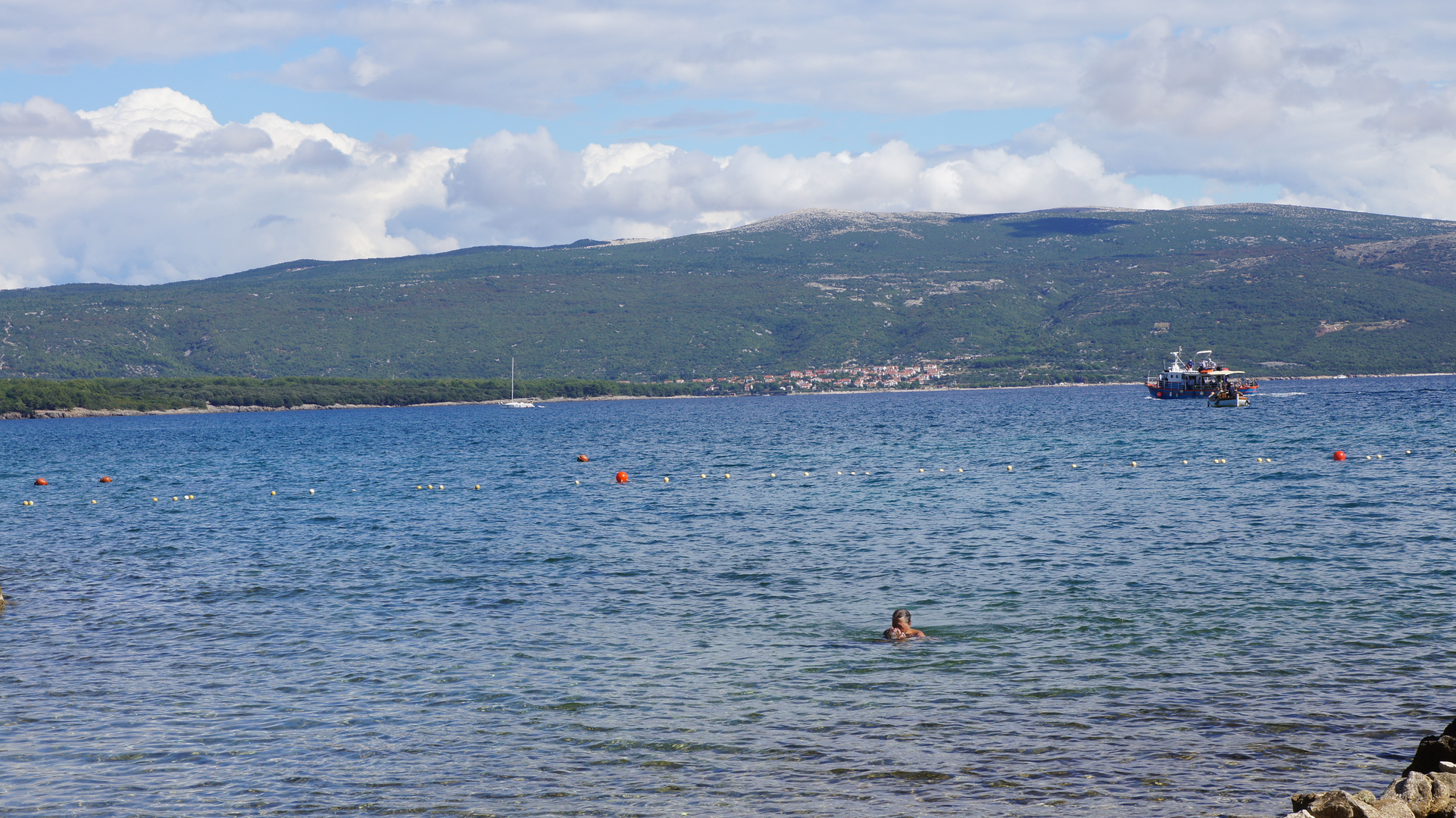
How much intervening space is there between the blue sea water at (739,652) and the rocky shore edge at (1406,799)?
1.40 meters

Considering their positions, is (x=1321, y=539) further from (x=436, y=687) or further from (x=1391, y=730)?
(x=436, y=687)

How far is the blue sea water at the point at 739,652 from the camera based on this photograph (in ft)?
50.4

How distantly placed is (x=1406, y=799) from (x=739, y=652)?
1240 cm

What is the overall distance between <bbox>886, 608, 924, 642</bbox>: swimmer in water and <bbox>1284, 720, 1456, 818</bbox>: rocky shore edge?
34.7ft

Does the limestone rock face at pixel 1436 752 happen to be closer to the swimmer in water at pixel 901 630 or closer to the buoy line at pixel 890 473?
the swimmer in water at pixel 901 630

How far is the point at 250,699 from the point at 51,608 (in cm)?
1223

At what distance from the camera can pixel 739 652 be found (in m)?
22.5

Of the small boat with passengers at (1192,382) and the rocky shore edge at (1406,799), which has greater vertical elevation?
the small boat with passengers at (1192,382)

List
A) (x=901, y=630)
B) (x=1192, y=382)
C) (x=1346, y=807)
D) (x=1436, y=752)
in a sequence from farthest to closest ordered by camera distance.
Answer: (x=1192, y=382)
(x=901, y=630)
(x=1436, y=752)
(x=1346, y=807)

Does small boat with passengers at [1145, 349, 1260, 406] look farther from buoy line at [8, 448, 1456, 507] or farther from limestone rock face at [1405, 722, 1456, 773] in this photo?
limestone rock face at [1405, 722, 1456, 773]

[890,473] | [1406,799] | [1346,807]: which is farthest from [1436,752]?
[890,473]

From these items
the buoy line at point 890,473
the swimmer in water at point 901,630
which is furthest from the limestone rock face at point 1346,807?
the buoy line at point 890,473

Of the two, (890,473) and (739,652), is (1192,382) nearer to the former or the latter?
(890,473)

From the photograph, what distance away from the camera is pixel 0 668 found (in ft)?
72.3
